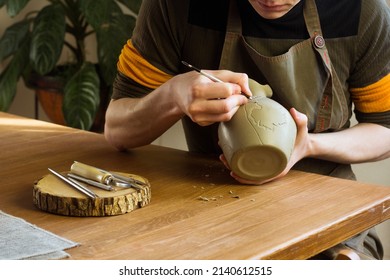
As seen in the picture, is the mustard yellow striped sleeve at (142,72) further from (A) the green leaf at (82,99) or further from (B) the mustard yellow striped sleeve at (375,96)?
(A) the green leaf at (82,99)

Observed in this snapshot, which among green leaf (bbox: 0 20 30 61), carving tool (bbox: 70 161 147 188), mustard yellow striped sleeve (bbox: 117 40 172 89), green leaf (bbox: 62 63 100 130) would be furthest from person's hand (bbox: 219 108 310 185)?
green leaf (bbox: 0 20 30 61)

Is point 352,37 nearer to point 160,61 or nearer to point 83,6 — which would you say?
point 160,61

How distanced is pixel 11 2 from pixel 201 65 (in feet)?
6.50

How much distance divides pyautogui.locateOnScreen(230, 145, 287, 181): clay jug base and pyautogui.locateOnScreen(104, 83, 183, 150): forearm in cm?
22

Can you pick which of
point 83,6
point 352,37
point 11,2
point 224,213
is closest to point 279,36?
point 352,37

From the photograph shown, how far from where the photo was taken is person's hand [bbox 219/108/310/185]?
5.04 ft

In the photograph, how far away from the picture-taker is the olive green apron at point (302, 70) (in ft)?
5.74

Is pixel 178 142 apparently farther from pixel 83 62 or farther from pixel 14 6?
pixel 14 6

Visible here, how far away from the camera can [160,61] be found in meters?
1.82

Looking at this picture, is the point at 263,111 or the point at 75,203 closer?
the point at 75,203

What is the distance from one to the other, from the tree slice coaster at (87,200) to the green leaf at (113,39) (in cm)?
208

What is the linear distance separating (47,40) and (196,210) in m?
2.29

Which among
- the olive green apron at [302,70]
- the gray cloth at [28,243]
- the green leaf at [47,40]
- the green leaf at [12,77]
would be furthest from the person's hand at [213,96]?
the green leaf at [12,77]

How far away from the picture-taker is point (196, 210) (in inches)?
53.7
